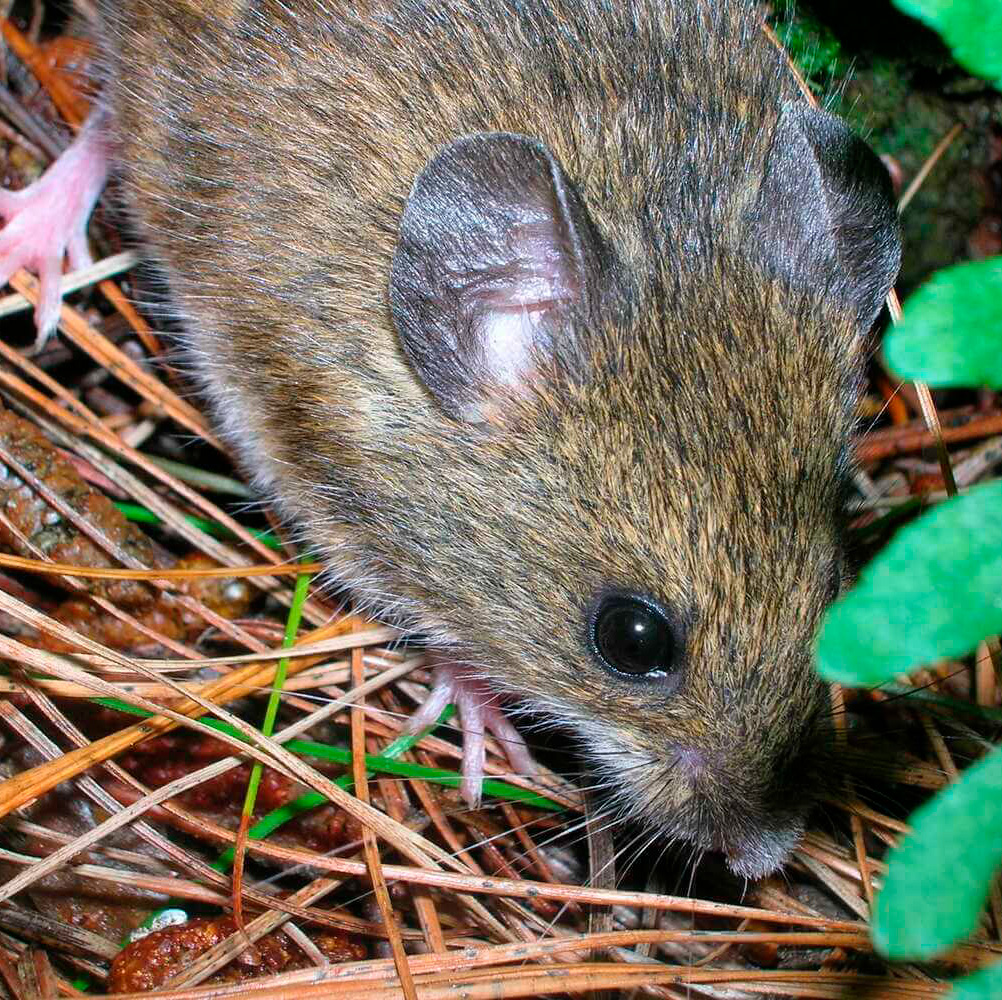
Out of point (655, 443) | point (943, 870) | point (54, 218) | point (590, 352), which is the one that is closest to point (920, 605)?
point (943, 870)

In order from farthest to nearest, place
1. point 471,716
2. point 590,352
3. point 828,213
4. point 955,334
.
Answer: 1. point 471,716
2. point 828,213
3. point 590,352
4. point 955,334

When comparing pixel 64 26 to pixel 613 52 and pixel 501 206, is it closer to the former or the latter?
pixel 613 52

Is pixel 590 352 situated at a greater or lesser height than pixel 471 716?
greater

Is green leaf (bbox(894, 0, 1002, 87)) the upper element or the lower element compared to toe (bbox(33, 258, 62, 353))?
upper

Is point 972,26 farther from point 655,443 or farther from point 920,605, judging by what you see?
point 655,443

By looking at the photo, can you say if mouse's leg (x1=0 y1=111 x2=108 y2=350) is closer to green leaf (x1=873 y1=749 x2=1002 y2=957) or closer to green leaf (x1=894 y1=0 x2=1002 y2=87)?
green leaf (x1=894 y1=0 x2=1002 y2=87)

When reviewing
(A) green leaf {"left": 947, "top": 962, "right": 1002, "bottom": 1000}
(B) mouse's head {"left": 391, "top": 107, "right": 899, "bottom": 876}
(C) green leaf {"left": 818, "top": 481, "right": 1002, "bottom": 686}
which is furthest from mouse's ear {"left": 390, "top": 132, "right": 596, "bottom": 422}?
(A) green leaf {"left": 947, "top": 962, "right": 1002, "bottom": 1000}

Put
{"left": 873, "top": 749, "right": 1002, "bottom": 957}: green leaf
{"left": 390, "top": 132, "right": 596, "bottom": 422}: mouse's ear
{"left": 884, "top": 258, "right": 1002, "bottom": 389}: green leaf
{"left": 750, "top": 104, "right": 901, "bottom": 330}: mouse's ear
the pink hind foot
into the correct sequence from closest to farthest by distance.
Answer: {"left": 873, "top": 749, "right": 1002, "bottom": 957}: green leaf < {"left": 884, "top": 258, "right": 1002, "bottom": 389}: green leaf < {"left": 390, "top": 132, "right": 596, "bottom": 422}: mouse's ear < {"left": 750, "top": 104, "right": 901, "bottom": 330}: mouse's ear < the pink hind foot
